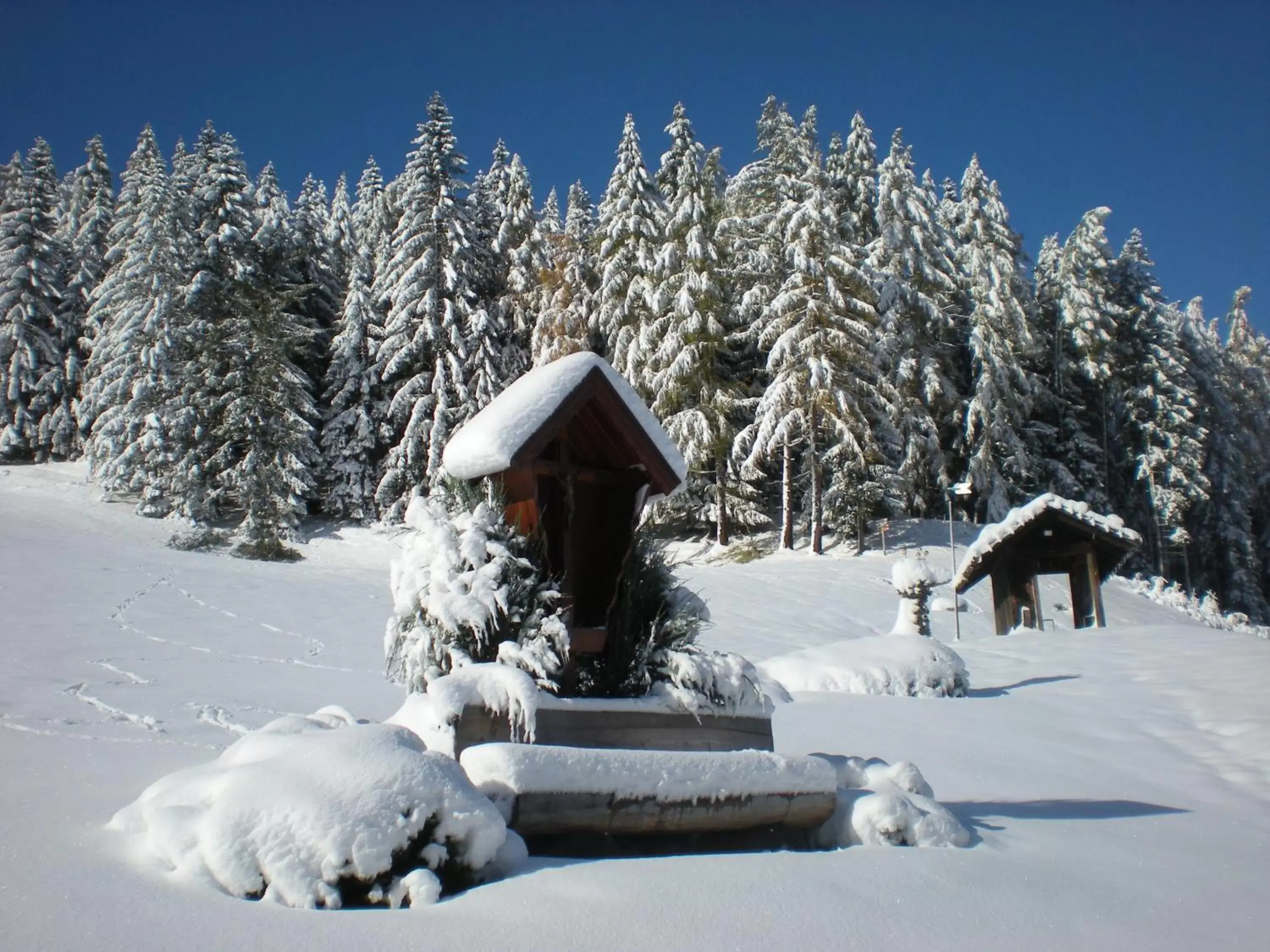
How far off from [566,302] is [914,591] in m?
21.0

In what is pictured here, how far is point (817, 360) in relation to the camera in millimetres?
28344

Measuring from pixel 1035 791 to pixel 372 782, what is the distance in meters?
5.55

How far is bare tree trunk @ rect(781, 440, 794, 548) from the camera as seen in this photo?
95.5ft

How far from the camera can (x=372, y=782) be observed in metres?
3.43

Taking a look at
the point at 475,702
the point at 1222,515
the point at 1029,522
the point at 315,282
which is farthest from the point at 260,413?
the point at 1222,515

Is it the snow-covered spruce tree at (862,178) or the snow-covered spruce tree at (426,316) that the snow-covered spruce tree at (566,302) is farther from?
the snow-covered spruce tree at (862,178)

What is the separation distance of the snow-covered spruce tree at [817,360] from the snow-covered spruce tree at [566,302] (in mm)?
6673

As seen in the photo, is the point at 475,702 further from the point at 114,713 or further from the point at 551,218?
the point at 551,218

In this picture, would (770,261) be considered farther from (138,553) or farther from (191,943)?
(191,943)

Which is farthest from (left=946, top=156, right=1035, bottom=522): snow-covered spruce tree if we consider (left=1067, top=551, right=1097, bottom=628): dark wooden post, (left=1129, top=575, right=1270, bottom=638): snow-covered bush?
(left=1067, top=551, right=1097, bottom=628): dark wooden post

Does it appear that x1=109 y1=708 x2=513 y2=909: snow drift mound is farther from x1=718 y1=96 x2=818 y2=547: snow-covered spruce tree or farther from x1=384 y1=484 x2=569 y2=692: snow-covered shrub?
x1=718 y1=96 x2=818 y2=547: snow-covered spruce tree

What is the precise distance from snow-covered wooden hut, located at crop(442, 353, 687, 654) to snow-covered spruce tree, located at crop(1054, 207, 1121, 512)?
114 ft

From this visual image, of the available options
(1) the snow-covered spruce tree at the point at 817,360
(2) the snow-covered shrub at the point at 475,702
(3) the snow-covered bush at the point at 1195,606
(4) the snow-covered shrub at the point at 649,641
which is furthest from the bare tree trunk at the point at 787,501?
(2) the snow-covered shrub at the point at 475,702

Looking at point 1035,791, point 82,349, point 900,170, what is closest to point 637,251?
point 900,170
